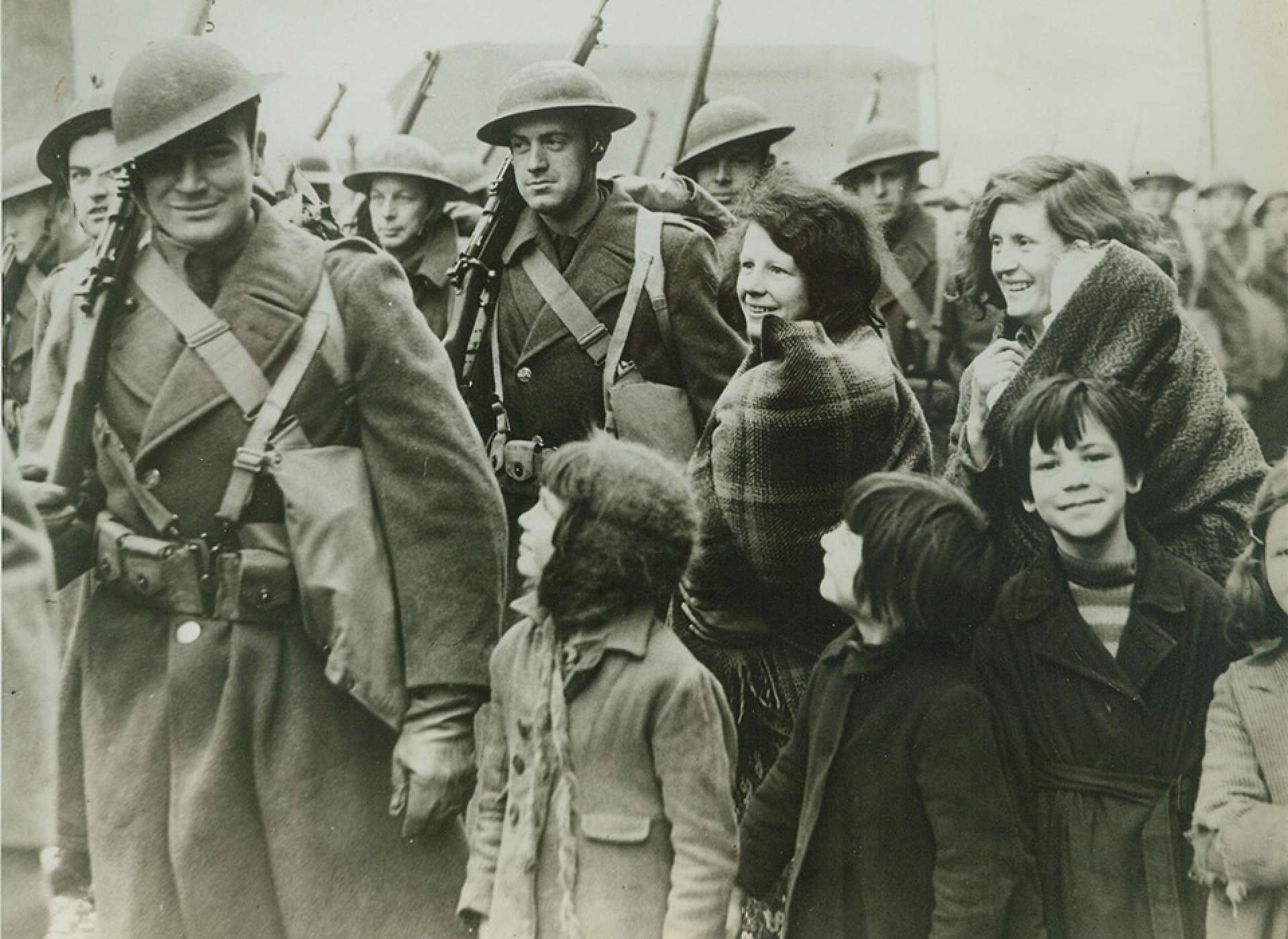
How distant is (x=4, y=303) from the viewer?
14.5 ft

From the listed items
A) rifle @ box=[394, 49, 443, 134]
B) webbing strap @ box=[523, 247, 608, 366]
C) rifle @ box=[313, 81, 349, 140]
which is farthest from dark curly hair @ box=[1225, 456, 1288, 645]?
rifle @ box=[313, 81, 349, 140]

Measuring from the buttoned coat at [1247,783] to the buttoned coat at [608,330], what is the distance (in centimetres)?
178

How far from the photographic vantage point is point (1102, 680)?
160 inches

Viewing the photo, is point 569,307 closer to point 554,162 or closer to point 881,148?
point 554,162

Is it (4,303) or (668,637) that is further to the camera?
(4,303)

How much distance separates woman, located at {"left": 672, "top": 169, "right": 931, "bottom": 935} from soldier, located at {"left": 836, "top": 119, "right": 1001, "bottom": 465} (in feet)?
1.02

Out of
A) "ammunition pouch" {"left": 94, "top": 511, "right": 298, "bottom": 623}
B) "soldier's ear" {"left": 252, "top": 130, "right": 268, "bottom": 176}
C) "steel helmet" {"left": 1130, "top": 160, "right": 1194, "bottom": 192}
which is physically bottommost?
"ammunition pouch" {"left": 94, "top": 511, "right": 298, "bottom": 623}

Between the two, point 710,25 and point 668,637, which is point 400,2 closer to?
point 710,25

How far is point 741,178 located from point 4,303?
240 cm

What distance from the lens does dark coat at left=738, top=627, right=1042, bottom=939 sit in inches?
148

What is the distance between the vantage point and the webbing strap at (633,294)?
4234 mm

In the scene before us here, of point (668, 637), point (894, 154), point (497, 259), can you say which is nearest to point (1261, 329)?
point (894, 154)

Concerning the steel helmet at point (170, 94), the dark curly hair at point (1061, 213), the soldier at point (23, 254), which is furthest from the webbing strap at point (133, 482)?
the dark curly hair at point (1061, 213)

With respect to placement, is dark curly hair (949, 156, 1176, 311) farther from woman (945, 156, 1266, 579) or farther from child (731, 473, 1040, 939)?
child (731, 473, 1040, 939)
